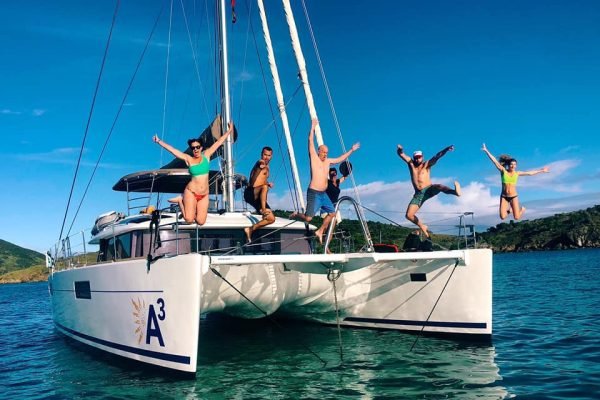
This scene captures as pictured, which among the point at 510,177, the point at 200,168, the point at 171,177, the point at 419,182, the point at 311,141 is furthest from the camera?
the point at 171,177

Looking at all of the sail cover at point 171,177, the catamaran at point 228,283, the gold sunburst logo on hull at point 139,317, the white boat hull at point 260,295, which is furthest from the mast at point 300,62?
the gold sunburst logo on hull at point 139,317

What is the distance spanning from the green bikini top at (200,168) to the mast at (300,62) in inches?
130

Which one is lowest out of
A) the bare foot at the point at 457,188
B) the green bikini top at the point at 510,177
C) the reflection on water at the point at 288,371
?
the reflection on water at the point at 288,371

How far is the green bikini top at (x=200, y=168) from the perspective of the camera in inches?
291

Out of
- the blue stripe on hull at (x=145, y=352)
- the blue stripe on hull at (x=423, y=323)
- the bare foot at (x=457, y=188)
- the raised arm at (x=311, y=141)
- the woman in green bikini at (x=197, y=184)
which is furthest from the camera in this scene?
the blue stripe on hull at (x=423, y=323)

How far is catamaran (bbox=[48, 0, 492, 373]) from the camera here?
21.9ft

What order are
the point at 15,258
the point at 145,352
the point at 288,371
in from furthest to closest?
the point at 15,258 → the point at 145,352 → the point at 288,371

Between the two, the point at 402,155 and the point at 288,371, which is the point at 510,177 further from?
the point at 288,371

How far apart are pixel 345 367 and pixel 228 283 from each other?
6.96 ft

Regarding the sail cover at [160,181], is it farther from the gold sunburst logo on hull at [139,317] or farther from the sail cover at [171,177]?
the gold sunburst logo on hull at [139,317]

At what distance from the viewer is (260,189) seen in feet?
28.2

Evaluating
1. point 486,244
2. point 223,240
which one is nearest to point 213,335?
point 223,240

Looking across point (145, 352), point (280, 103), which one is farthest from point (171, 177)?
point (145, 352)

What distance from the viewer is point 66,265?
11594 millimetres
